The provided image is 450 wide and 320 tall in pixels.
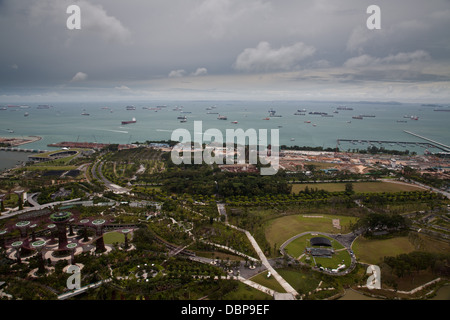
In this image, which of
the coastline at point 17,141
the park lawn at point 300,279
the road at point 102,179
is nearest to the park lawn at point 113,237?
the road at point 102,179

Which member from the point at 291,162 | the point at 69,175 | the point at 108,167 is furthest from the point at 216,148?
the point at 69,175

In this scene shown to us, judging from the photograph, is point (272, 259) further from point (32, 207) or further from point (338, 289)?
point (32, 207)

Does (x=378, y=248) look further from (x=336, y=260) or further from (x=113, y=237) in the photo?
(x=113, y=237)

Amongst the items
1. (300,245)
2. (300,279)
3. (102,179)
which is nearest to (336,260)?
(300,245)

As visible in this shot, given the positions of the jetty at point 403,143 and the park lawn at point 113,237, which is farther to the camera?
the jetty at point 403,143

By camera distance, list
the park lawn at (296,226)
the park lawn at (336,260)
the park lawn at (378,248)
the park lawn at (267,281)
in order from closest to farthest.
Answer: the park lawn at (267,281)
the park lawn at (336,260)
the park lawn at (378,248)
the park lawn at (296,226)

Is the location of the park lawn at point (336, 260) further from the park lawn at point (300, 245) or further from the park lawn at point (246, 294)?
the park lawn at point (246, 294)

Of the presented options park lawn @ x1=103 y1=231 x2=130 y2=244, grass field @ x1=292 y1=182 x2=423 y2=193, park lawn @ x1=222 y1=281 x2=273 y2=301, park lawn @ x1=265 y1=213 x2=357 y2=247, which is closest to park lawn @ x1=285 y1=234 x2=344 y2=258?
park lawn @ x1=265 y1=213 x2=357 y2=247
